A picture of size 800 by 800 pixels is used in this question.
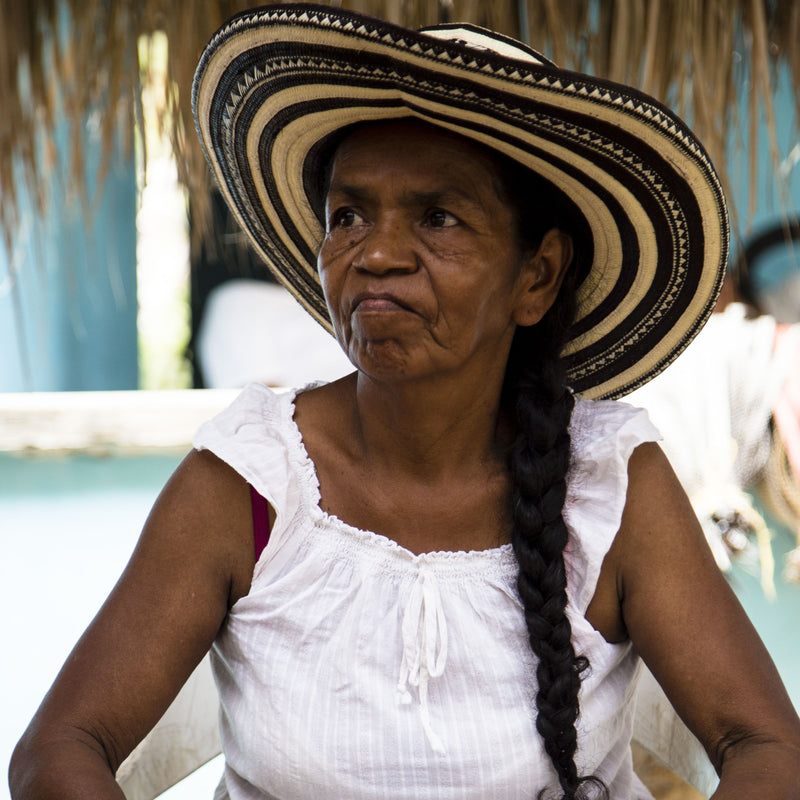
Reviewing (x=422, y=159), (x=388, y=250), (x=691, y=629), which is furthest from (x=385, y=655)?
(x=422, y=159)

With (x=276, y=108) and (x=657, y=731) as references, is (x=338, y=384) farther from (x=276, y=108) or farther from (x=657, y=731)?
(x=657, y=731)

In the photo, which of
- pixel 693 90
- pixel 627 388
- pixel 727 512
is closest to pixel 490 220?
pixel 627 388

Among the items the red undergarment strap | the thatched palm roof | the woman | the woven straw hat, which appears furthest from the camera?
the thatched palm roof

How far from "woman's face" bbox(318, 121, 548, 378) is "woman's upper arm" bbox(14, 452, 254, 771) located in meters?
0.32

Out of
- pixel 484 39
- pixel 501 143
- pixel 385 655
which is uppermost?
pixel 484 39

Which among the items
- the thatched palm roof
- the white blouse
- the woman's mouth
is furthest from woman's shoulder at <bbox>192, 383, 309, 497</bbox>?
the thatched palm roof

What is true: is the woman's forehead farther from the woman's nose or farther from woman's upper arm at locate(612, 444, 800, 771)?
woman's upper arm at locate(612, 444, 800, 771)

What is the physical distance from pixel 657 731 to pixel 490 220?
3.32 feet

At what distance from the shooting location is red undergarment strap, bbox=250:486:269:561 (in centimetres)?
162

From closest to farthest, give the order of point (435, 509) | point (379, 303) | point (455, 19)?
point (379, 303)
point (435, 509)
point (455, 19)

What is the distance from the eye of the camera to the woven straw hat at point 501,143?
4.58 ft

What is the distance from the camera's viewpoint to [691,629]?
1604 millimetres

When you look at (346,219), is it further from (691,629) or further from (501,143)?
(691,629)

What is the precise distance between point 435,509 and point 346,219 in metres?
0.48
